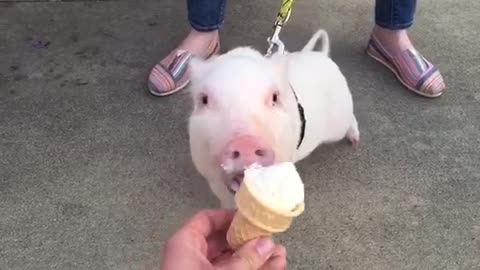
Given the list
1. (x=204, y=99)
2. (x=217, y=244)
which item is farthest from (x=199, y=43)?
(x=217, y=244)

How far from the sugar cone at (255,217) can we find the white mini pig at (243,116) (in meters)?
0.23

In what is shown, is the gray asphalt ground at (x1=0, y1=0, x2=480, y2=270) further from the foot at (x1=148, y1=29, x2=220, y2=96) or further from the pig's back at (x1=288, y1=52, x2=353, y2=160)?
the pig's back at (x1=288, y1=52, x2=353, y2=160)

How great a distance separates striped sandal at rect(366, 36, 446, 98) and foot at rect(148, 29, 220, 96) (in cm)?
59

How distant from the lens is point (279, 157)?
5.06 ft

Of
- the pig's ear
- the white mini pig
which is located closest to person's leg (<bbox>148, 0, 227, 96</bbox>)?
the white mini pig

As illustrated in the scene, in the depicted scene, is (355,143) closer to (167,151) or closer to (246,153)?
(167,151)

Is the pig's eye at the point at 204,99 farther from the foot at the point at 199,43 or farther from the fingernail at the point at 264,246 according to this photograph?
the foot at the point at 199,43

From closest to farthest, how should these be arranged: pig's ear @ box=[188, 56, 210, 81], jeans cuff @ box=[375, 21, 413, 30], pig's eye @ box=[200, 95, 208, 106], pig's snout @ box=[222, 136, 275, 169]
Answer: pig's snout @ box=[222, 136, 275, 169], pig's eye @ box=[200, 95, 208, 106], pig's ear @ box=[188, 56, 210, 81], jeans cuff @ box=[375, 21, 413, 30]

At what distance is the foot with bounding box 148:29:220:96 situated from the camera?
254cm

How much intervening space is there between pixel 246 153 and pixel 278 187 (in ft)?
0.86

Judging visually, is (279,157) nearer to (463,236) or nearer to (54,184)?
(463,236)

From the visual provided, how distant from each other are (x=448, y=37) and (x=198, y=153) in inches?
62.8

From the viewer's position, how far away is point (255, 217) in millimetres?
1099

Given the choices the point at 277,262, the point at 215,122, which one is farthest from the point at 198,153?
the point at 277,262
